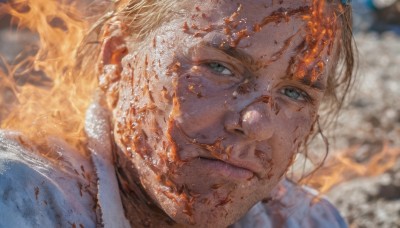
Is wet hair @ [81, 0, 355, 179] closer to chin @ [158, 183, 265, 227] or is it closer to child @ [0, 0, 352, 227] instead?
child @ [0, 0, 352, 227]

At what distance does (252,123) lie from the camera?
8.04 ft

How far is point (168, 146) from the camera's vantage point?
8.34 ft

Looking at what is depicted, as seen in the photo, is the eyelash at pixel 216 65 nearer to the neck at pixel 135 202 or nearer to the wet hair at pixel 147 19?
the wet hair at pixel 147 19

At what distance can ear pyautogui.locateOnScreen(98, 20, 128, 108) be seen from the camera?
2.85 m

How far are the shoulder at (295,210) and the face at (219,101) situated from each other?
2.26ft

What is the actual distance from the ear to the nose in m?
0.58

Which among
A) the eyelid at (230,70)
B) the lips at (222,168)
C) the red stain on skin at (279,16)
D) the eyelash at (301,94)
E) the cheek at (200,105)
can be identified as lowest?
the lips at (222,168)

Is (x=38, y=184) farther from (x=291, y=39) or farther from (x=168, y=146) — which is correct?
(x=291, y=39)

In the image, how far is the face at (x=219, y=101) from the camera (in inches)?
98.3

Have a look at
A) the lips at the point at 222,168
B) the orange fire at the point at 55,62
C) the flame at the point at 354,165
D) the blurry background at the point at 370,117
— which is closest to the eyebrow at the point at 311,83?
the lips at the point at 222,168

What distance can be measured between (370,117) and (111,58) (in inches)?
132

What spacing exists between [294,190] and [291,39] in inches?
44.9

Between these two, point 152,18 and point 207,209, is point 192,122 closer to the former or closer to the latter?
point 207,209

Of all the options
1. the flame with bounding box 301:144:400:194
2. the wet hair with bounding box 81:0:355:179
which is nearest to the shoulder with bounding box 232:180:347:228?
the wet hair with bounding box 81:0:355:179
